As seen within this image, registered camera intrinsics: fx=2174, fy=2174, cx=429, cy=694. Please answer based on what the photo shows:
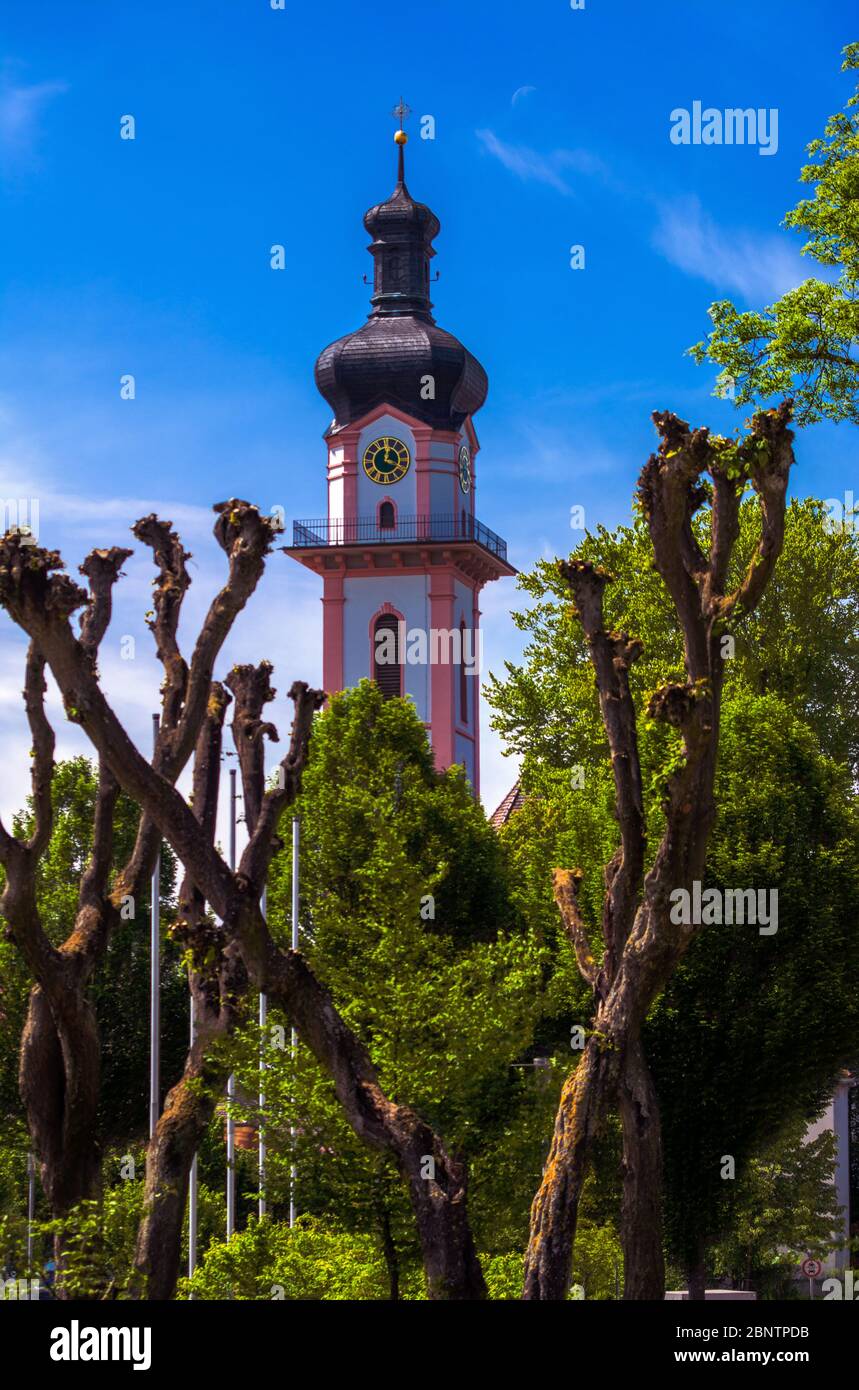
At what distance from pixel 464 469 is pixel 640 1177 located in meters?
78.5

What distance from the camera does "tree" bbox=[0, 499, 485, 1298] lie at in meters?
22.8

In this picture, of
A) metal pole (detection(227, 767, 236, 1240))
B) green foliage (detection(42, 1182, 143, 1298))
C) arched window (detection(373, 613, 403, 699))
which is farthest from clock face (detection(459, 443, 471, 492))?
green foliage (detection(42, 1182, 143, 1298))

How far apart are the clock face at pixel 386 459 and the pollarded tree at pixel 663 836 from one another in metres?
74.1

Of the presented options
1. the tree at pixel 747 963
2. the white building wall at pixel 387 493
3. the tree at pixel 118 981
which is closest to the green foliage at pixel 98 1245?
the tree at pixel 747 963

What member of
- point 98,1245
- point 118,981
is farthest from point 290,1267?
point 118,981

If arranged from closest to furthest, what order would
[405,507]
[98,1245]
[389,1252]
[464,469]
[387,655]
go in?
1. [98,1245]
2. [389,1252]
3. [387,655]
4. [405,507]
5. [464,469]

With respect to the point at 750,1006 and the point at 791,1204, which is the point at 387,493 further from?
the point at 750,1006

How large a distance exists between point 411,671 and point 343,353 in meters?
15.9

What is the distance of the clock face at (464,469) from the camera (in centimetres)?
10050

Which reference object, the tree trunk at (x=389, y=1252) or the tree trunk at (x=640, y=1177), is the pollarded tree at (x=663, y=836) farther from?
the tree trunk at (x=389, y=1252)

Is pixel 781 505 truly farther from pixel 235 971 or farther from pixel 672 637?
pixel 672 637

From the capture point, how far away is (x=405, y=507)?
97812mm

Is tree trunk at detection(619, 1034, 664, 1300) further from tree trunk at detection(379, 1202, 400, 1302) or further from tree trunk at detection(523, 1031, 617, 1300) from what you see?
tree trunk at detection(379, 1202, 400, 1302)
